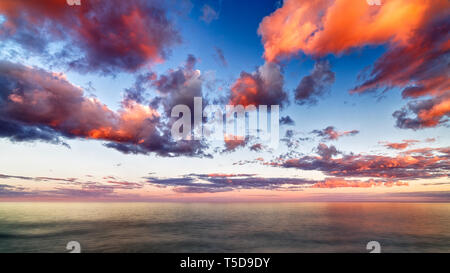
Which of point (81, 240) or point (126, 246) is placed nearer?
point (126, 246)

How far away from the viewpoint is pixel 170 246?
31578 millimetres
